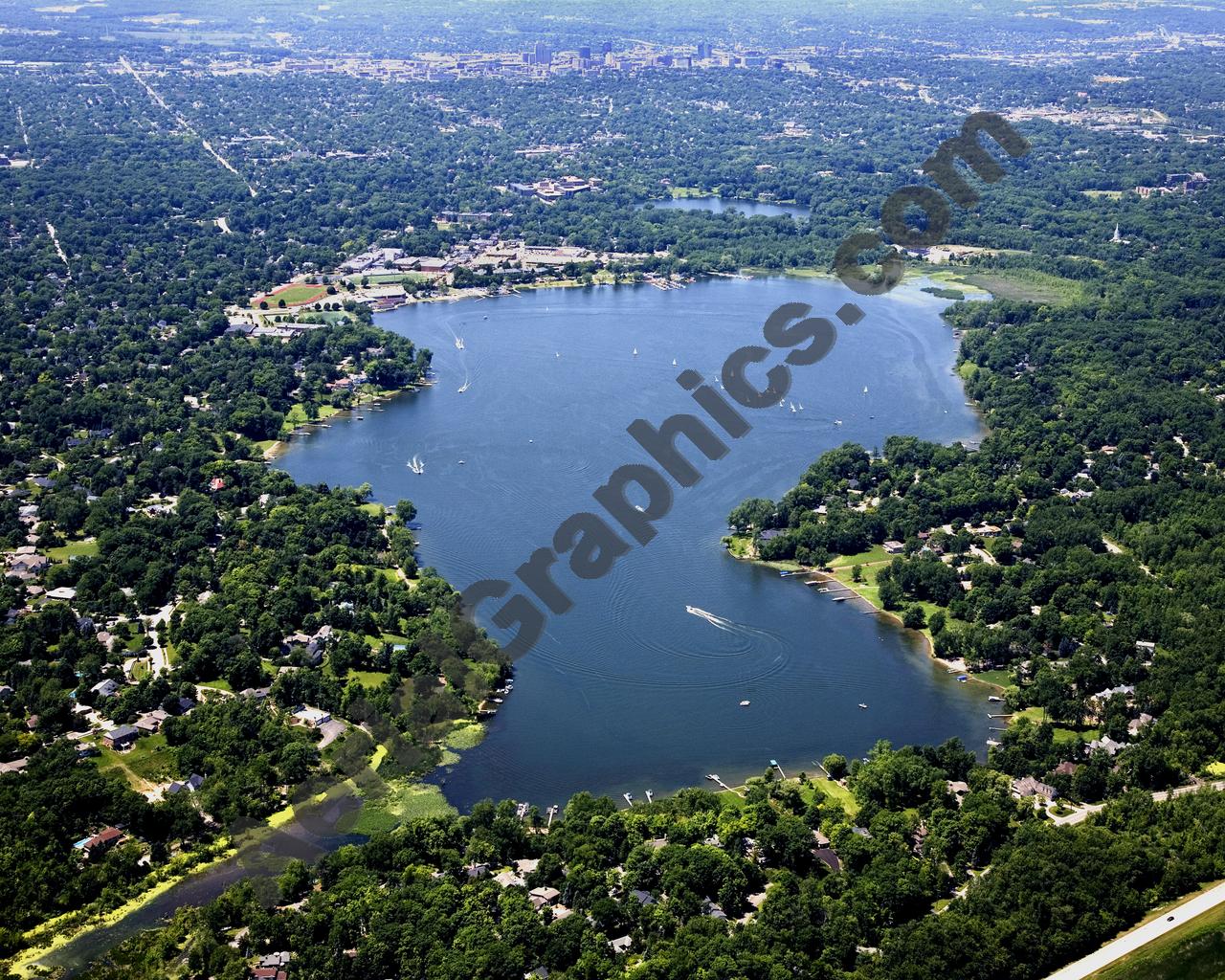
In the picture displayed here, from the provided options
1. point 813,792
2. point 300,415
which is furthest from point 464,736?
point 300,415

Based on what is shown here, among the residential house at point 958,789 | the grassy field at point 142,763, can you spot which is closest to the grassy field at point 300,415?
the grassy field at point 142,763

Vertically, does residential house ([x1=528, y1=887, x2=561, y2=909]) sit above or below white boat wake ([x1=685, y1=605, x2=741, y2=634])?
below

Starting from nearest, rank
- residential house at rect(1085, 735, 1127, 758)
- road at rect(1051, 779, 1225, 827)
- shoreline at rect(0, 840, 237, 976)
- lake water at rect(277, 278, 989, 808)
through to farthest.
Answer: shoreline at rect(0, 840, 237, 976)
road at rect(1051, 779, 1225, 827)
residential house at rect(1085, 735, 1127, 758)
lake water at rect(277, 278, 989, 808)

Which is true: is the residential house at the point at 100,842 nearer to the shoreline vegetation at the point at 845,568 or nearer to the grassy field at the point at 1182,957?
the grassy field at the point at 1182,957

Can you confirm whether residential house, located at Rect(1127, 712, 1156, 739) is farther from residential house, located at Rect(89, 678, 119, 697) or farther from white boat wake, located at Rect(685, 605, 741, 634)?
residential house, located at Rect(89, 678, 119, 697)

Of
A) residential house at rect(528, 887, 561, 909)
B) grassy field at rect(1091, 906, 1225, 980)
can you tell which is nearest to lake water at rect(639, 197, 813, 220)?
residential house at rect(528, 887, 561, 909)

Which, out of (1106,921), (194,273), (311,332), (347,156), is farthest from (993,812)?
(347,156)

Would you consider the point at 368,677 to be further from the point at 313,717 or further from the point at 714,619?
the point at 714,619
